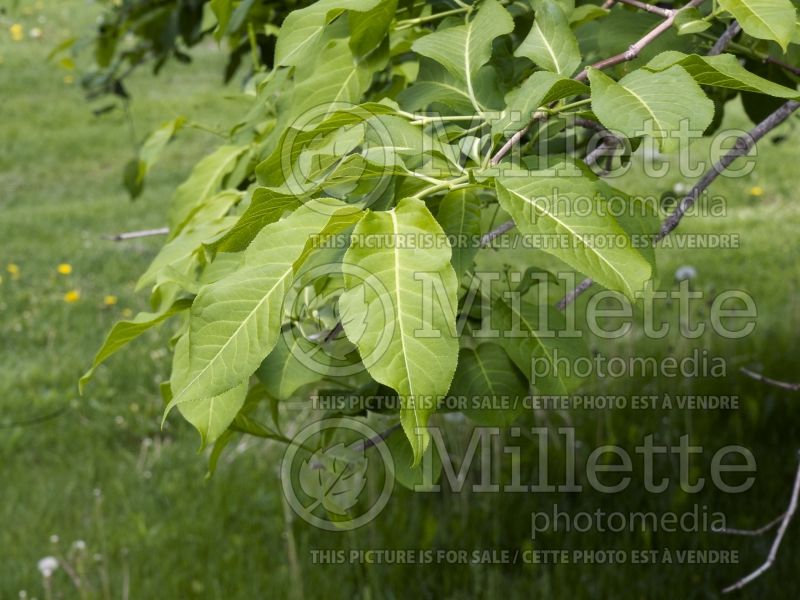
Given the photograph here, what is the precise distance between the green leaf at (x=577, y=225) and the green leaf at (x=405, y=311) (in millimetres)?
73

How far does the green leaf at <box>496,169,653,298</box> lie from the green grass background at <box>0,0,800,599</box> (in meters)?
0.86

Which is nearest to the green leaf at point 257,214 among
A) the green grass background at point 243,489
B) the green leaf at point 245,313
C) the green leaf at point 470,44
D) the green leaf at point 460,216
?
the green leaf at point 245,313

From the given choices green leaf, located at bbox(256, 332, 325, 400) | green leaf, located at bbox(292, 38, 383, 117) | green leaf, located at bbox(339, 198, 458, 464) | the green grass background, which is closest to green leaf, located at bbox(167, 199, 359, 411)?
green leaf, located at bbox(339, 198, 458, 464)

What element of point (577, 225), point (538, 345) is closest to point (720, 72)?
point (577, 225)

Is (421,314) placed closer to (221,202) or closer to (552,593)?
(221,202)

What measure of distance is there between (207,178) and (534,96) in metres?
0.70

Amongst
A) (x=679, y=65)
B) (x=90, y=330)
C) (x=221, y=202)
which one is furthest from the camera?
(x=90, y=330)

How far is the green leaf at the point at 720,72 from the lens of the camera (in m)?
0.70

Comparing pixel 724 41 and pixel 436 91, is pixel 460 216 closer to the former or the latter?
pixel 436 91

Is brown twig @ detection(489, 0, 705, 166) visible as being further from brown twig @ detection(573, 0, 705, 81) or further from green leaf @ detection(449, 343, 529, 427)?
green leaf @ detection(449, 343, 529, 427)

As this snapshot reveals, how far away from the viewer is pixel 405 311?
25.2 inches

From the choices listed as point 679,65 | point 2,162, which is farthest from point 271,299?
point 2,162

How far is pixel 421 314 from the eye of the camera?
2.10 feet

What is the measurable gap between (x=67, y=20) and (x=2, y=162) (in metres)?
4.13
